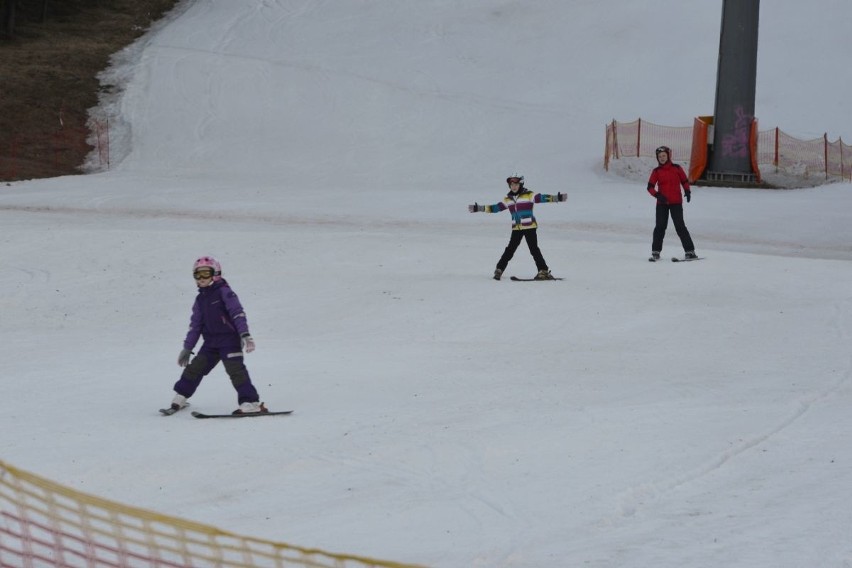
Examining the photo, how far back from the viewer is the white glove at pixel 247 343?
9.55 m

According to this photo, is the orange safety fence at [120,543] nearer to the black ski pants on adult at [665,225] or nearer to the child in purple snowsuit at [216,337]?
the child in purple snowsuit at [216,337]

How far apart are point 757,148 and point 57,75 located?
889 inches

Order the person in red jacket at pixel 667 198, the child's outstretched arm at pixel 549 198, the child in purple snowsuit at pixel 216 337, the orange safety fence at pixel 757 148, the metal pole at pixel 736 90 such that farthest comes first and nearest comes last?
the orange safety fence at pixel 757 148 → the metal pole at pixel 736 90 → the person in red jacket at pixel 667 198 → the child's outstretched arm at pixel 549 198 → the child in purple snowsuit at pixel 216 337

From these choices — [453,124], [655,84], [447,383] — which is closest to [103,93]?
[453,124]

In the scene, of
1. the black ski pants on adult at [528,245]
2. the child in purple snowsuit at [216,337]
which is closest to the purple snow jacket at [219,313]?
the child in purple snowsuit at [216,337]

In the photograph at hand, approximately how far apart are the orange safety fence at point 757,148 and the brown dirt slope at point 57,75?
1494 centimetres

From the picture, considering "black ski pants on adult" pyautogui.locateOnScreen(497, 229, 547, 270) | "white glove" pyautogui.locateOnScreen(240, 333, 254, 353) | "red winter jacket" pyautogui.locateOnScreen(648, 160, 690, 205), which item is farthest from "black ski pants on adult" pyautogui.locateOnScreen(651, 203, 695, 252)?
"white glove" pyautogui.locateOnScreen(240, 333, 254, 353)

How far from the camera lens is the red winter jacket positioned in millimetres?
17938

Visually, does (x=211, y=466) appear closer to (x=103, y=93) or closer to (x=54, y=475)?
(x=54, y=475)

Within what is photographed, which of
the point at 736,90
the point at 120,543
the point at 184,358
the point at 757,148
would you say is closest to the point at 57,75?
the point at 736,90

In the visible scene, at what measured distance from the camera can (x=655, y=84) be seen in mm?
37906

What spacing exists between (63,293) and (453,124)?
66.3 feet

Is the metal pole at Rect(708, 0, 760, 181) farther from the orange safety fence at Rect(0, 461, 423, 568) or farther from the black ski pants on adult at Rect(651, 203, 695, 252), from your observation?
the orange safety fence at Rect(0, 461, 423, 568)

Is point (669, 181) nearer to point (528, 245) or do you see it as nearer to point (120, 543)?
point (528, 245)
